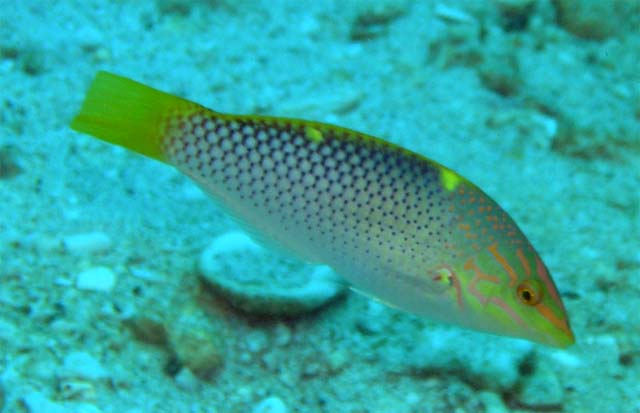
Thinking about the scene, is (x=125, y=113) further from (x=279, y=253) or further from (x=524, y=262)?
(x=524, y=262)

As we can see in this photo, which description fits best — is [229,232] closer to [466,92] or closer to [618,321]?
[618,321]

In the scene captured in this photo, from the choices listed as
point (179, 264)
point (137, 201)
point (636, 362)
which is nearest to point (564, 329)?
point (636, 362)

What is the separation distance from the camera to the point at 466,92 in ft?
15.3

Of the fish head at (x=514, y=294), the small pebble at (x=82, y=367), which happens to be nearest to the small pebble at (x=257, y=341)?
the small pebble at (x=82, y=367)

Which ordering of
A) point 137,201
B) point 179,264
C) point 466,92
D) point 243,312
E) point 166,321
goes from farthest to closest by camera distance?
point 466,92, point 137,201, point 179,264, point 243,312, point 166,321

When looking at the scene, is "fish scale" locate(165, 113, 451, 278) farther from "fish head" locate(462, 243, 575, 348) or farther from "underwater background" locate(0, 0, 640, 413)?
"underwater background" locate(0, 0, 640, 413)

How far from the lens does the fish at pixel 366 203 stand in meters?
1.99

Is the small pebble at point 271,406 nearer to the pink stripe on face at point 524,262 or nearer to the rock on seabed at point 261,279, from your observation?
the rock on seabed at point 261,279

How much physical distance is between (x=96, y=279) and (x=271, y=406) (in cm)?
103

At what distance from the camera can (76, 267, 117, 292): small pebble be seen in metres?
2.76

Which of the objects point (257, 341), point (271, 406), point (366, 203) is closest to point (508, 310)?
point (366, 203)

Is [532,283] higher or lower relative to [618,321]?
higher

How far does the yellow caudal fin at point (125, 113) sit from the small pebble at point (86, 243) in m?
1.06

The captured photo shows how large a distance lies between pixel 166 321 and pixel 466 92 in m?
3.08
